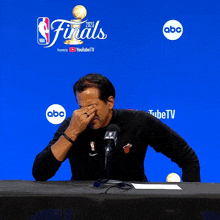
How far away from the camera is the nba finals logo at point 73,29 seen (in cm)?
301

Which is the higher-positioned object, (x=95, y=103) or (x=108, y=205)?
(x=95, y=103)

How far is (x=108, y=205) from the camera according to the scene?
4.35 feet

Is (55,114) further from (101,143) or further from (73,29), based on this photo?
(101,143)

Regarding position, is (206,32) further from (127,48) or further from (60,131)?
(60,131)

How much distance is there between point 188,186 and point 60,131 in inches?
34.6

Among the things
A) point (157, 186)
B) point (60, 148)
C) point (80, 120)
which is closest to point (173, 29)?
point (80, 120)

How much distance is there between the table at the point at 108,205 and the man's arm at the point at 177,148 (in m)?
0.66

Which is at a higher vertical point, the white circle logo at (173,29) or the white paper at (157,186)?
the white circle logo at (173,29)

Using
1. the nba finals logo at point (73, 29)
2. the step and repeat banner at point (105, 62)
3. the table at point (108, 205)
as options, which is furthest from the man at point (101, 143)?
the nba finals logo at point (73, 29)

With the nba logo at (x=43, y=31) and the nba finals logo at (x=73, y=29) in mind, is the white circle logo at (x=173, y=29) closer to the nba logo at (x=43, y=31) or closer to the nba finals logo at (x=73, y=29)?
the nba finals logo at (x=73, y=29)

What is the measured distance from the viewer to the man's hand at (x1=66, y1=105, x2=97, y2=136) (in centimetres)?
191

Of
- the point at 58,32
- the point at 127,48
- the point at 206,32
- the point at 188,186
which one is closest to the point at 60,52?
the point at 58,32

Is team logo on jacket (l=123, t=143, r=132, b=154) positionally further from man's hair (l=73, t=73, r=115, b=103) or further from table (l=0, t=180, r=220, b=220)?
table (l=0, t=180, r=220, b=220)

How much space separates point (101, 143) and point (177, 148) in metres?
0.44
